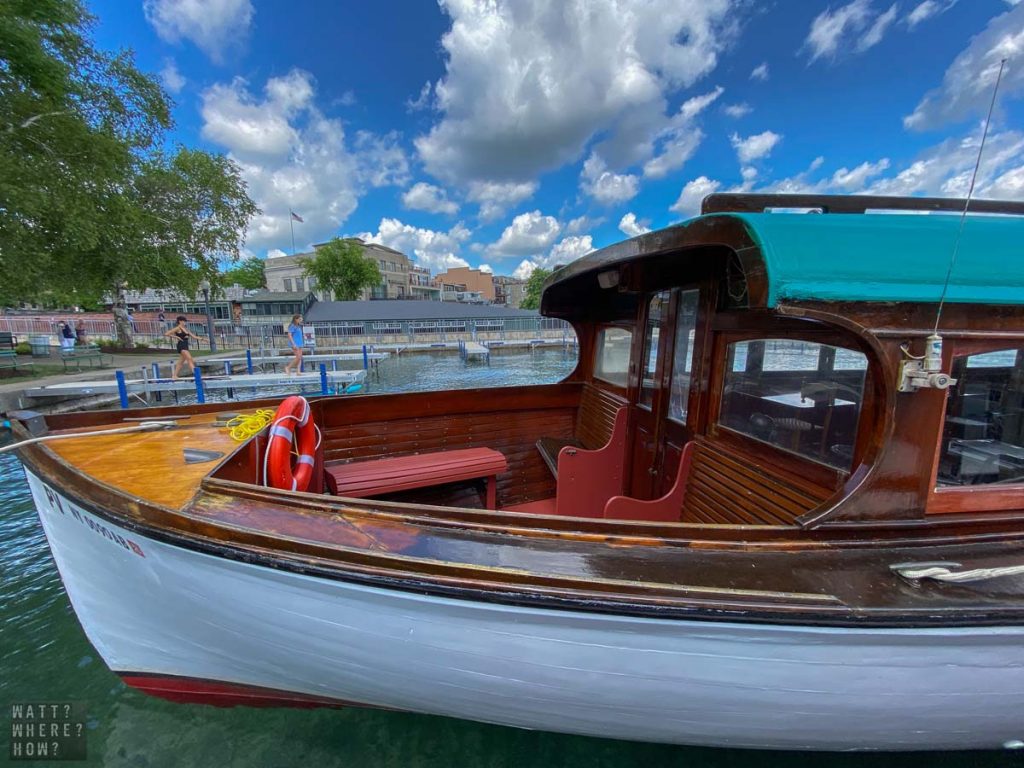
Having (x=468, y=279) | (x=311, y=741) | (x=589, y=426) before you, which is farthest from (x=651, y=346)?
(x=468, y=279)

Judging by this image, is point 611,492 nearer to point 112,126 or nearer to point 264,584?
point 264,584

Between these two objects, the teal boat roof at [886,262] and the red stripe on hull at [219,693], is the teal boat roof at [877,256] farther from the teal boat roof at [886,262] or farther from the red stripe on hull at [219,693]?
the red stripe on hull at [219,693]

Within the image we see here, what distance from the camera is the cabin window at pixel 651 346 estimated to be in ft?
11.6

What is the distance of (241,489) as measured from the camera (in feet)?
6.95

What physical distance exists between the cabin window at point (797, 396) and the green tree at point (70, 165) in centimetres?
1581

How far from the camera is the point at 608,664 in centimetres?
161

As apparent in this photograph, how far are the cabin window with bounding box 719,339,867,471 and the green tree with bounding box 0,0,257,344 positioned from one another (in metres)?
15.8

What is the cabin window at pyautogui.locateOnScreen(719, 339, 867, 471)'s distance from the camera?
78.0 inches

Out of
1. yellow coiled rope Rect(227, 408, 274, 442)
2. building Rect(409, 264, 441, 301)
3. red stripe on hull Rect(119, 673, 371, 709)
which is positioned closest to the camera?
red stripe on hull Rect(119, 673, 371, 709)

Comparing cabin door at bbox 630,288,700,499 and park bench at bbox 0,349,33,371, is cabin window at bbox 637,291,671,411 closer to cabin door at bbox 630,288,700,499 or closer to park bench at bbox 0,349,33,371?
cabin door at bbox 630,288,700,499

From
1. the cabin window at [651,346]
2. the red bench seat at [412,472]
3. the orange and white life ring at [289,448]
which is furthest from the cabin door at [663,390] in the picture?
the orange and white life ring at [289,448]

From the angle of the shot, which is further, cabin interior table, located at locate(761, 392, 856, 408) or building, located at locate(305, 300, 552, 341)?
building, located at locate(305, 300, 552, 341)

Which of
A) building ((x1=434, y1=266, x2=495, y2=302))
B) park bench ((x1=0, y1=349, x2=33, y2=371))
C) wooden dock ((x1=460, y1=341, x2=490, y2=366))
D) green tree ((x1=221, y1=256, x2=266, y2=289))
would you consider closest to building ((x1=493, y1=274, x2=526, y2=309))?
building ((x1=434, y1=266, x2=495, y2=302))

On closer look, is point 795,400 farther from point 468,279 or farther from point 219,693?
point 468,279
